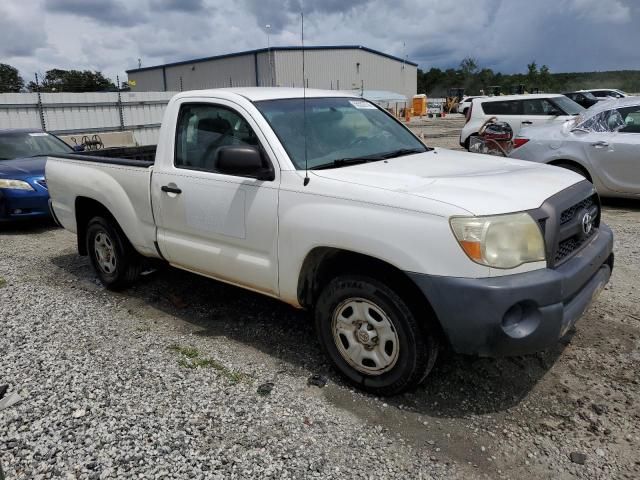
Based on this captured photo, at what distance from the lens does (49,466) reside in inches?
107

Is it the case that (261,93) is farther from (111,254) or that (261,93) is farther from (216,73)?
(216,73)

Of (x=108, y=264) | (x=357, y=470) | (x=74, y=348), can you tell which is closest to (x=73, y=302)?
(x=108, y=264)

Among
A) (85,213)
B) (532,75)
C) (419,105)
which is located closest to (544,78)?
→ (532,75)

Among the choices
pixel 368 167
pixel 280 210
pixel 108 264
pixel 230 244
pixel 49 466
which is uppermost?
pixel 368 167

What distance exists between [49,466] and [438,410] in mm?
2104

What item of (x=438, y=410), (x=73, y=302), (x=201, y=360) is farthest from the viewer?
(x=73, y=302)

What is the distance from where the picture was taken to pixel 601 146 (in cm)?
779

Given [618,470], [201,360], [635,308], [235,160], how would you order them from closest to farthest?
[618,470] → [235,160] → [201,360] → [635,308]

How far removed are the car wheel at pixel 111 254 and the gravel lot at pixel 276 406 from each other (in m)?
0.51

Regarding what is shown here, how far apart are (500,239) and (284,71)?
46855mm

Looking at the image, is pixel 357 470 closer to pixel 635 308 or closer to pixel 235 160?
pixel 235 160

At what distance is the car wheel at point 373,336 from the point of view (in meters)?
2.99

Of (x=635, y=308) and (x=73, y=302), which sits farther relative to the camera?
(x=73, y=302)

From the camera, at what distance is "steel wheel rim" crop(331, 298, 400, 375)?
310 centimetres
